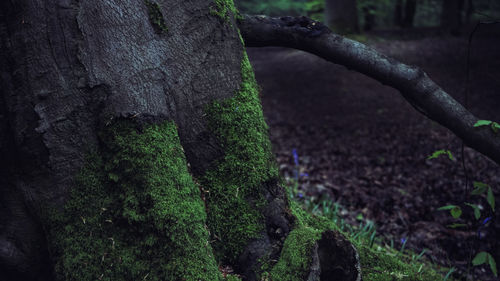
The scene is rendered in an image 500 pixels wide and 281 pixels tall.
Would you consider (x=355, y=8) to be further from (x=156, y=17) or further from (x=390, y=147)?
(x=156, y=17)

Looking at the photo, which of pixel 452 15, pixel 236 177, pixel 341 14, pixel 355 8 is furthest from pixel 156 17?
pixel 452 15

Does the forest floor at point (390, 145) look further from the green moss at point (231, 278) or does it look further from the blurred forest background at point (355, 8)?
the blurred forest background at point (355, 8)

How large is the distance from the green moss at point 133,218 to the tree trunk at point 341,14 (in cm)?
1276

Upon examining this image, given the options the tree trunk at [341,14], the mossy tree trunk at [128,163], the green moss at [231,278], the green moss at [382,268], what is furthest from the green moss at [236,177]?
the tree trunk at [341,14]

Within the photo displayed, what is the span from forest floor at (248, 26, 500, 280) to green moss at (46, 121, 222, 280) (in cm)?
102

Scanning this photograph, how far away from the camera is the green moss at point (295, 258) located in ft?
5.37

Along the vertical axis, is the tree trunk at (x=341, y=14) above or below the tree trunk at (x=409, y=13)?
above

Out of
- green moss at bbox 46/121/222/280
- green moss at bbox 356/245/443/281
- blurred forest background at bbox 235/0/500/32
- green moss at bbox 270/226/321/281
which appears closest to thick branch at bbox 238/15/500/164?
green moss at bbox 356/245/443/281

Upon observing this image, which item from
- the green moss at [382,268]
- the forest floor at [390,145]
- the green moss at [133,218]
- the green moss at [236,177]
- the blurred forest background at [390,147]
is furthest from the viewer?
the forest floor at [390,145]

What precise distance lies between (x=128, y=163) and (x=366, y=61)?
5.44ft

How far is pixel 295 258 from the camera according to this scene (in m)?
1.66

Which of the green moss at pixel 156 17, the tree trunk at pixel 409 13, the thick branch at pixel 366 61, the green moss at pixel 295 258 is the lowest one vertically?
the tree trunk at pixel 409 13

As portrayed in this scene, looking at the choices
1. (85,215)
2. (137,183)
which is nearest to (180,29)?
(137,183)

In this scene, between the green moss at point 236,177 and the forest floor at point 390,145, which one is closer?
the green moss at point 236,177
